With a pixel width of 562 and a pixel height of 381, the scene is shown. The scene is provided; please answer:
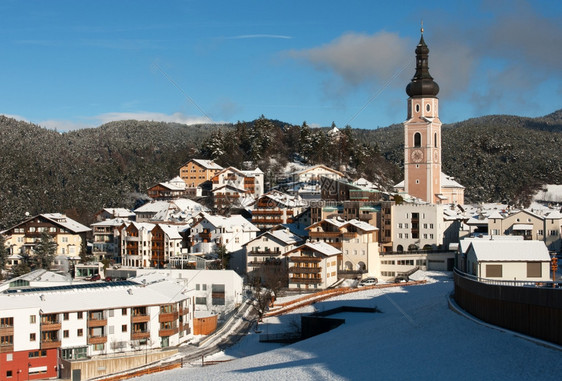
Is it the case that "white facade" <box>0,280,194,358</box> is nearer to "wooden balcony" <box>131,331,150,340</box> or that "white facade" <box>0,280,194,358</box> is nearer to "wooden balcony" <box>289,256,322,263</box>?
"wooden balcony" <box>131,331,150,340</box>

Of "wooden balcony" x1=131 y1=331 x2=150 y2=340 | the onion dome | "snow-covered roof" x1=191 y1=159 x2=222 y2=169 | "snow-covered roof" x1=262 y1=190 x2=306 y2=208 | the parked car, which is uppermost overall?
the onion dome

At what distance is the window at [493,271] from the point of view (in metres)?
Result: 28.1

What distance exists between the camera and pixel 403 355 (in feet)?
74.4

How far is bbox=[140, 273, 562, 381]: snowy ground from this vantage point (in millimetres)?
→ 19578

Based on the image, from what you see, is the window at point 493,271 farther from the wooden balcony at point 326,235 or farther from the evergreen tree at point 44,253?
the evergreen tree at point 44,253

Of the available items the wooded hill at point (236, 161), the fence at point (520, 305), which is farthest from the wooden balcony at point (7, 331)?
the wooded hill at point (236, 161)

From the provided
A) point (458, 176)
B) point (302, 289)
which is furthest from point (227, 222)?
point (458, 176)

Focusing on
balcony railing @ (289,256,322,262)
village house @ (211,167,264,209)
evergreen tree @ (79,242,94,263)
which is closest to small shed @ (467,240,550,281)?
balcony railing @ (289,256,322,262)

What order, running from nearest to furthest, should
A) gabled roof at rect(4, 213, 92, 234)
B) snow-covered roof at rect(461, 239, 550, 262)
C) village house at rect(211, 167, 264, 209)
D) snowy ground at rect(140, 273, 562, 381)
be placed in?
snowy ground at rect(140, 273, 562, 381) < snow-covered roof at rect(461, 239, 550, 262) < gabled roof at rect(4, 213, 92, 234) < village house at rect(211, 167, 264, 209)

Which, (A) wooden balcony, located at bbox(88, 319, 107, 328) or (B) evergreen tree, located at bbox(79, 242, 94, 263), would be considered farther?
(B) evergreen tree, located at bbox(79, 242, 94, 263)

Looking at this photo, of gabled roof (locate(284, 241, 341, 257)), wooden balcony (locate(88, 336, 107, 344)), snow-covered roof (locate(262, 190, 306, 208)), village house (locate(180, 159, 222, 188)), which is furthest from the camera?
village house (locate(180, 159, 222, 188))

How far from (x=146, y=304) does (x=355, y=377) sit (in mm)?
16571

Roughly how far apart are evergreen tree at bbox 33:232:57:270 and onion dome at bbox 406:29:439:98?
33.7 metres

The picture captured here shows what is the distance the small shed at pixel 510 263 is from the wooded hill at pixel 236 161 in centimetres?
4940
